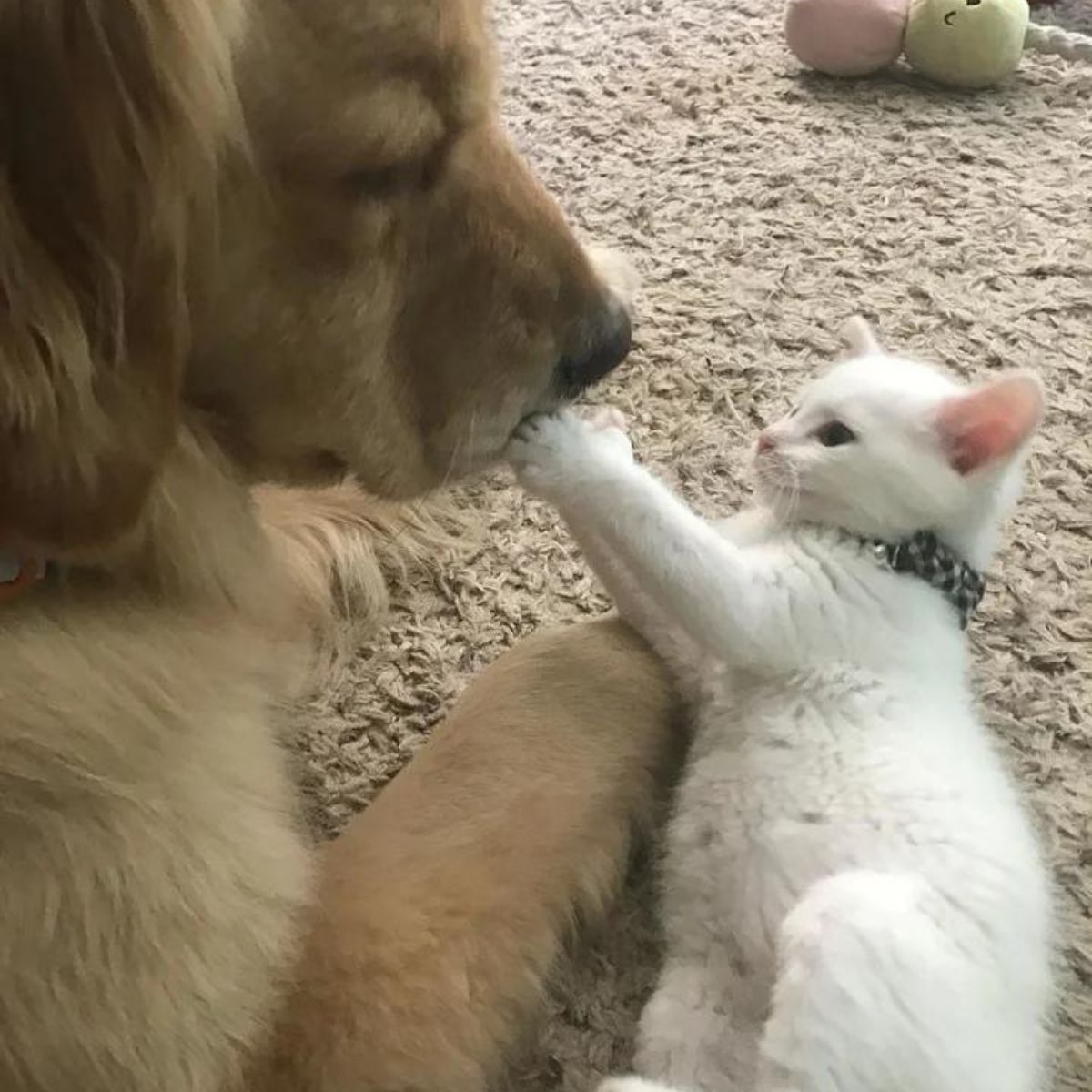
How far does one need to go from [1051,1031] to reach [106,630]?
0.75 meters

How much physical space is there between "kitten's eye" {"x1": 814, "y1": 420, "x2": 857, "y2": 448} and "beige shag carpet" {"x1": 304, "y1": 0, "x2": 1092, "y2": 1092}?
0.29m

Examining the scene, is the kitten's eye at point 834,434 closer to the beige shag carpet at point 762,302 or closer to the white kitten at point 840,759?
the white kitten at point 840,759

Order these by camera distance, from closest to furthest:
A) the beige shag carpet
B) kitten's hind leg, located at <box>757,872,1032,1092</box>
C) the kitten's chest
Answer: kitten's hind leg, located at <box>757,872,1032,1092</box> → the kitten's chest → the beige shag carpet

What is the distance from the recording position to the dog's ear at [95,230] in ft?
2.58

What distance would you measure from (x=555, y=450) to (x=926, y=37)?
1.20 m

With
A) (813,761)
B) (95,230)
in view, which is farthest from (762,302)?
(95,230)

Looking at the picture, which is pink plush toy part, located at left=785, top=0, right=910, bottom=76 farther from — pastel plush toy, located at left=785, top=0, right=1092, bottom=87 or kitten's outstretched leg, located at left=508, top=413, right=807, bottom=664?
kitten's outstretched leg, located at left=508, top=413, right=807, bottom=664

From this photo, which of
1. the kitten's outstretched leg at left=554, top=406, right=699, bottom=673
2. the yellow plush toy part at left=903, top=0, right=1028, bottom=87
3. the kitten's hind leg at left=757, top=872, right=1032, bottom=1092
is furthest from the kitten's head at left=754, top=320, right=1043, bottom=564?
the yellow plush toy part at left=903, top=0, right=1028, bottom=87

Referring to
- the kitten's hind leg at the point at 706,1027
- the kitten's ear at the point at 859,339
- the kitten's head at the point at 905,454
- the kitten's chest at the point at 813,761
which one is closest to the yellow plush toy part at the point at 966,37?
the kitten's ear at the point at 859,339

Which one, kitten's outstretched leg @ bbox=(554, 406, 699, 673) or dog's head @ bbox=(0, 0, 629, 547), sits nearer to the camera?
dog's head @ bbox=(0, 0, 629, 547)

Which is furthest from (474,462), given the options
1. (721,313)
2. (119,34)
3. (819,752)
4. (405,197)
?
(721,313)

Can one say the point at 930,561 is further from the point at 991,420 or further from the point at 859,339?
the point at 859,339

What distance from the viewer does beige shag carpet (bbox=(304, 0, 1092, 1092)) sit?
1.37m

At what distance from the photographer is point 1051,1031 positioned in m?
1.18
